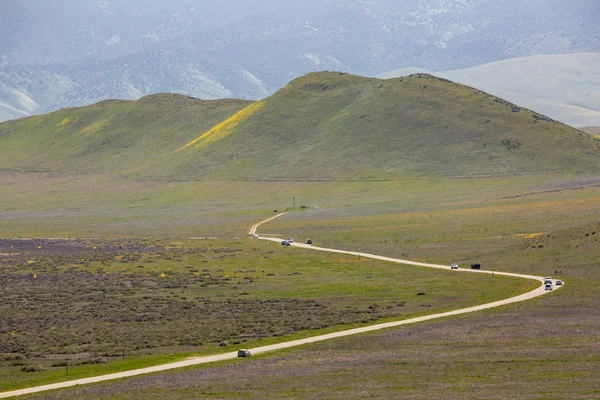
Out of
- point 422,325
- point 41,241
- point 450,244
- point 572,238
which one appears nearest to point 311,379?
point 422,325

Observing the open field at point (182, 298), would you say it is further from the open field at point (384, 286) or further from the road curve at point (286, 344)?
the road curve at point (286, 344)

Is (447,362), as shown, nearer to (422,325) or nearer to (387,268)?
(422,325)

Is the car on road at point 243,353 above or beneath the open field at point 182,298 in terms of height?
beneath

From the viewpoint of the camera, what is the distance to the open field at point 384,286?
58531mm

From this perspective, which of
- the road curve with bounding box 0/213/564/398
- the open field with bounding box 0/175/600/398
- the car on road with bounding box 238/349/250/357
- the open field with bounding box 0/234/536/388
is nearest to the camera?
the open field with bounding box 0/175/600/398

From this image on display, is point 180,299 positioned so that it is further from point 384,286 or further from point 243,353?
point 243,353

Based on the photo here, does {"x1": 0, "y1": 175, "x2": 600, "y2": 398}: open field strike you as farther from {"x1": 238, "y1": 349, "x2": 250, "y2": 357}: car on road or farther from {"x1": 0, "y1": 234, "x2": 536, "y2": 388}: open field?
{"x1": 238, "y1": 349, "x2": 250, "y2": 357}: car on road

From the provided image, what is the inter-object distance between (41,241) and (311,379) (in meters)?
111

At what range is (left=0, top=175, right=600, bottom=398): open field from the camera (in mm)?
58531

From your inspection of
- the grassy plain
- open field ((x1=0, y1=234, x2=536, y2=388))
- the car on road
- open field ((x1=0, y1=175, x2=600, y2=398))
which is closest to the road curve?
the car on road

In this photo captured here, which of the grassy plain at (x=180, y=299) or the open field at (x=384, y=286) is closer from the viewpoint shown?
the open field at (x=384, y=286)

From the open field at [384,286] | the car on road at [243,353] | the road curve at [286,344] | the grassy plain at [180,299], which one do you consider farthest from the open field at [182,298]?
the car on road at [243,353]

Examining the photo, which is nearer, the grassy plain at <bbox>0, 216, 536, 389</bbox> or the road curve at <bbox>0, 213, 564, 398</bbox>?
the road curve at <bbox>0, 213, 564, 398</bbox>

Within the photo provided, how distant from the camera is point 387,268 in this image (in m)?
119
